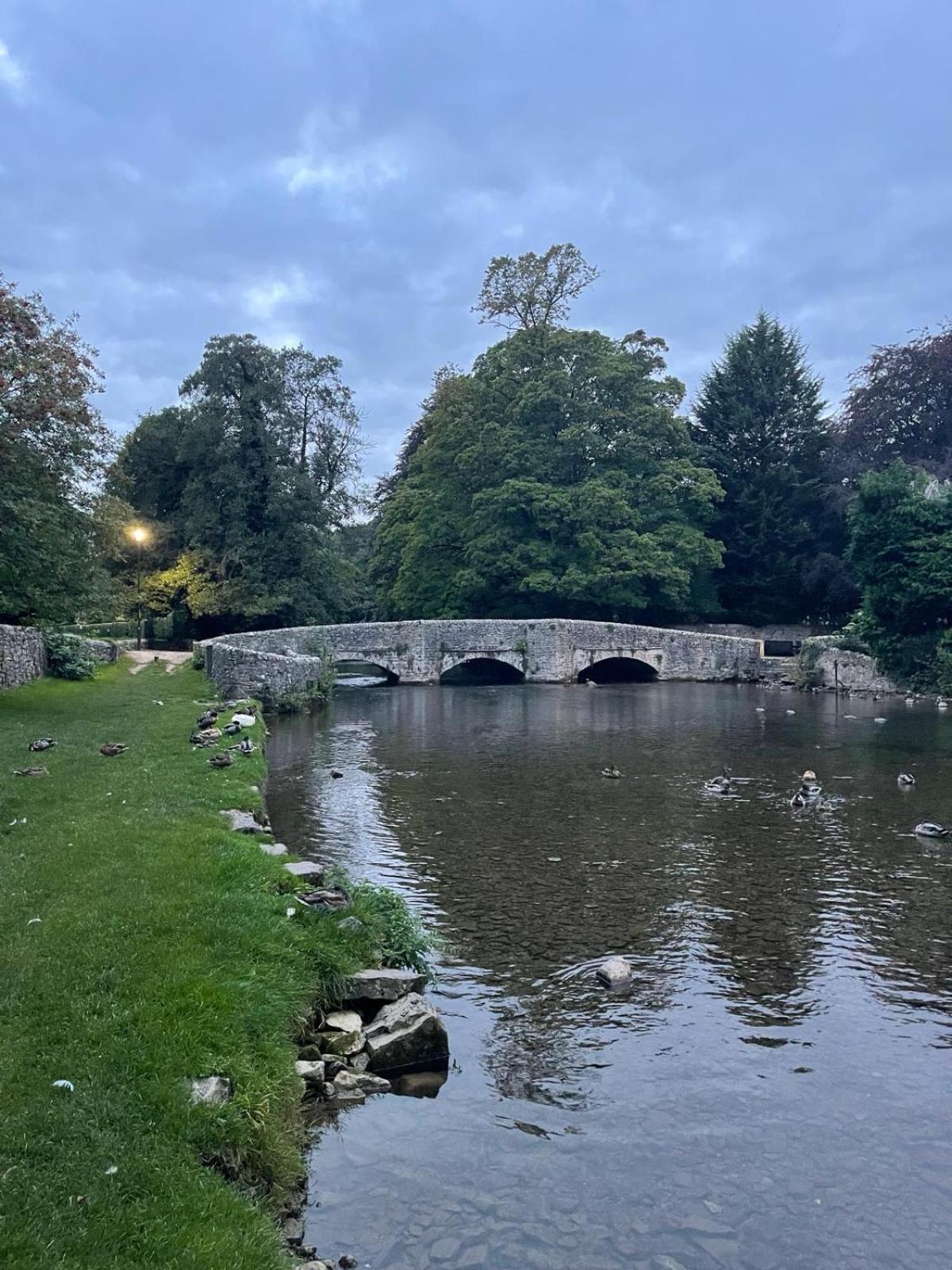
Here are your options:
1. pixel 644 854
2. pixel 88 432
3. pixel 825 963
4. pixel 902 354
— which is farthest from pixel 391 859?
pixel 902 354

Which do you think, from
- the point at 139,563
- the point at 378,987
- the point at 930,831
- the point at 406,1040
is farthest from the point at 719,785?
the point at 139,563

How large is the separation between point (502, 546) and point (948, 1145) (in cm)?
3998

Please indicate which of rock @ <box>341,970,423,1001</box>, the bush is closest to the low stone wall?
the bush

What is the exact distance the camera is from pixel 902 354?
44.0 m

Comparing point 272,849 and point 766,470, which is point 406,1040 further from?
point 766,470

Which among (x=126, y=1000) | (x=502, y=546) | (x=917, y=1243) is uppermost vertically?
(x=502, y=546)

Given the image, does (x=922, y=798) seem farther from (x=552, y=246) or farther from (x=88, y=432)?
(x=552, y=246)

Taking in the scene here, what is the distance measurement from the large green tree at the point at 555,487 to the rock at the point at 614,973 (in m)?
35.2

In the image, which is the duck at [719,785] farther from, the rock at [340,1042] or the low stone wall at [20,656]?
the low stone wall at [20,656]

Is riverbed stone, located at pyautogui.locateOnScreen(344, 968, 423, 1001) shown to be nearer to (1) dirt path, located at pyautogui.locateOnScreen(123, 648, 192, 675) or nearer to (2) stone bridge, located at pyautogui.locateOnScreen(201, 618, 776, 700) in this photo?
(1) dirt path, located at pyautogui.locateOnScreen(123, 648, 192, 675)

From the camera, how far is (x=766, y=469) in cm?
4981

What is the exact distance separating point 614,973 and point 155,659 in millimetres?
32813

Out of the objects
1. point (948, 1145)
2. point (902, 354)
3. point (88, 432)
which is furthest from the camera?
point (902, 354)

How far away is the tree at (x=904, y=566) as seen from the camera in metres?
30.8
